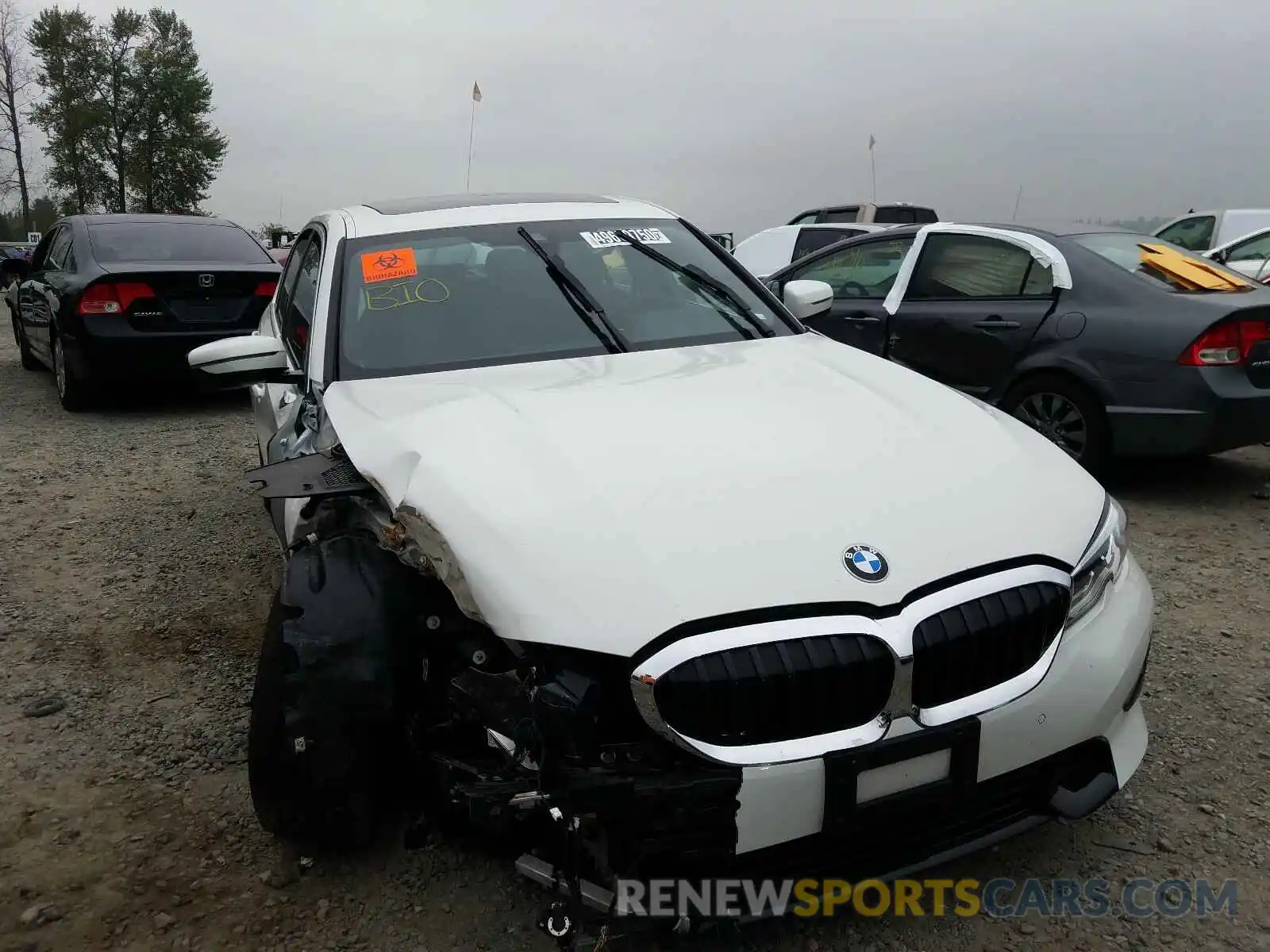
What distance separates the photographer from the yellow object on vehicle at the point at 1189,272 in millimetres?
5055

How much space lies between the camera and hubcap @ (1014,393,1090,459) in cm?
510

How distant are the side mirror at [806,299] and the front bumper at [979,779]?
1922mm

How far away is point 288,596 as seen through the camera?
2.13 m

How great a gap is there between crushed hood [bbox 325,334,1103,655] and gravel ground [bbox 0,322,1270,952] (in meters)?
0.71

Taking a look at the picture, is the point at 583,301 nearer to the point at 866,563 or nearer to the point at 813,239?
the point at 866,563

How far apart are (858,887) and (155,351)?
665 cm

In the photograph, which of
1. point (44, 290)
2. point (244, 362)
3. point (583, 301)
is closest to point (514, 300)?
point (583, 301)

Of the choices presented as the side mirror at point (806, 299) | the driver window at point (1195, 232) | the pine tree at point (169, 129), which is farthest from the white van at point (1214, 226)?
the pine tree at point (169, 129)

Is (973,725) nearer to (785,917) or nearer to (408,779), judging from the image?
(785,917)

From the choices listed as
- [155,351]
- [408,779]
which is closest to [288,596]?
[408,779]

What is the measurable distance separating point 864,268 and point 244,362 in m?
4.35

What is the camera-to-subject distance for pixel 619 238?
355 centimetres

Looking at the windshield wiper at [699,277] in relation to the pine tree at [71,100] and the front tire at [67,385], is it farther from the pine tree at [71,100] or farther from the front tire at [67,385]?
the pine tree at [71,100]

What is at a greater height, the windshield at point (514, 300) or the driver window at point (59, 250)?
the windshield at point (514, 300)
